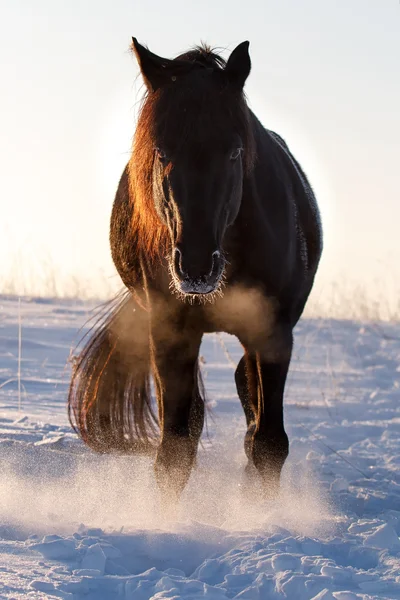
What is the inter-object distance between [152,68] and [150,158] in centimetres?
39

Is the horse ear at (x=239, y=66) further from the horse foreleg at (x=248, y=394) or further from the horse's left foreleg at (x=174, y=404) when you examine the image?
the horse foreleg at (x=248, y=394)

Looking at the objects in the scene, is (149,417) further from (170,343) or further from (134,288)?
(170,343)

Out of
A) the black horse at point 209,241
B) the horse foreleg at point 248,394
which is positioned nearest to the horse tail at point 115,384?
the black horse at point 209,241

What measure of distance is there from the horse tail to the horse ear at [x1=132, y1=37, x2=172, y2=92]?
174cm

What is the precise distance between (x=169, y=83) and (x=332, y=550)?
194cm

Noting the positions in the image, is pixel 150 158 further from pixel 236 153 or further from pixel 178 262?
pixel 178 262

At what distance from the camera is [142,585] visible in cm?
282

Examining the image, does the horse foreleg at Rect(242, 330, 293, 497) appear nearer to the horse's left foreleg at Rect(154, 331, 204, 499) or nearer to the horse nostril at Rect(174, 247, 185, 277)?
the horse's left foreleg at Rect(154, 331, 204, 499)

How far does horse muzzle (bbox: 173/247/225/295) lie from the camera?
3.47m

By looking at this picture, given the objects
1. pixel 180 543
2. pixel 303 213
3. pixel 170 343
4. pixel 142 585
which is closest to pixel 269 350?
pixel 170 343

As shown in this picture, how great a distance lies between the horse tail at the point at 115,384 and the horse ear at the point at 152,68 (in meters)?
1.74

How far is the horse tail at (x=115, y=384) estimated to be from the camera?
552cm

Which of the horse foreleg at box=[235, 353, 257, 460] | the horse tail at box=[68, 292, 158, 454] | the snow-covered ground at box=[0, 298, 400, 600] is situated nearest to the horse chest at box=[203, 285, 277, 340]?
the horse foreleg at box=[235, 353, 257, 460]

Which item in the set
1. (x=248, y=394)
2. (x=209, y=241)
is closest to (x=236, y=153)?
(x=209, y=241)
